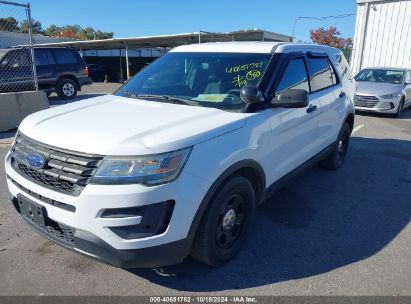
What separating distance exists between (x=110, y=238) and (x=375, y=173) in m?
4.71

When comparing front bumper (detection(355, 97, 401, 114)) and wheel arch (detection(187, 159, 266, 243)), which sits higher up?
wheel arch (detection(187, 159, 266, 243))

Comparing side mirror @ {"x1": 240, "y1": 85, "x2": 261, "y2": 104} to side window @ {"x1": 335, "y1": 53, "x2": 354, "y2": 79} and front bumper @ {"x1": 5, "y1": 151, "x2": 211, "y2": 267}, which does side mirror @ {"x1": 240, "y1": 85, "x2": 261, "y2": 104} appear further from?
side window @ {"x1": 335, "y1": 53, "x2": 354, "y2": 79}

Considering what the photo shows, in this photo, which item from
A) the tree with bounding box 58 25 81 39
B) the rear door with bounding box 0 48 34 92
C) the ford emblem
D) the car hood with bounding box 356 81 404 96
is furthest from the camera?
the tree with bounding box 58 25 81 39

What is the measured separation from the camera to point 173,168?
92.6 inches

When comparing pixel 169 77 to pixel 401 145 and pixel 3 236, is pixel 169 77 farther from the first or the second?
pixel 401 145

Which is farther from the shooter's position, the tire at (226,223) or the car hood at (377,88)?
the car hood at (377,88)

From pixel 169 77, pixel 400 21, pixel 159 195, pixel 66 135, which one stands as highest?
pixel 400 21

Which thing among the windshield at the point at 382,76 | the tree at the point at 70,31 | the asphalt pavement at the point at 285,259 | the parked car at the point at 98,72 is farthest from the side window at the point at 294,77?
the tree at the point at 70,31

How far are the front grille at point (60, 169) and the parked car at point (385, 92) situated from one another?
10.1m

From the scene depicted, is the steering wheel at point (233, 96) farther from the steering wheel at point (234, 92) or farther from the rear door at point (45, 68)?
the rear door at point (45, 68)

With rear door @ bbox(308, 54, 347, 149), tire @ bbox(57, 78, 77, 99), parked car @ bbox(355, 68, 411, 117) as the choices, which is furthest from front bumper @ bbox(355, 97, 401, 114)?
tire @ bbox(57, 78, 77, 99)

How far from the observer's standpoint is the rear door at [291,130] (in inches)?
133

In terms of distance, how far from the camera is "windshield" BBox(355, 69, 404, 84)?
11591 millimetres

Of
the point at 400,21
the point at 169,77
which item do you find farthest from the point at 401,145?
the point at 400,21
